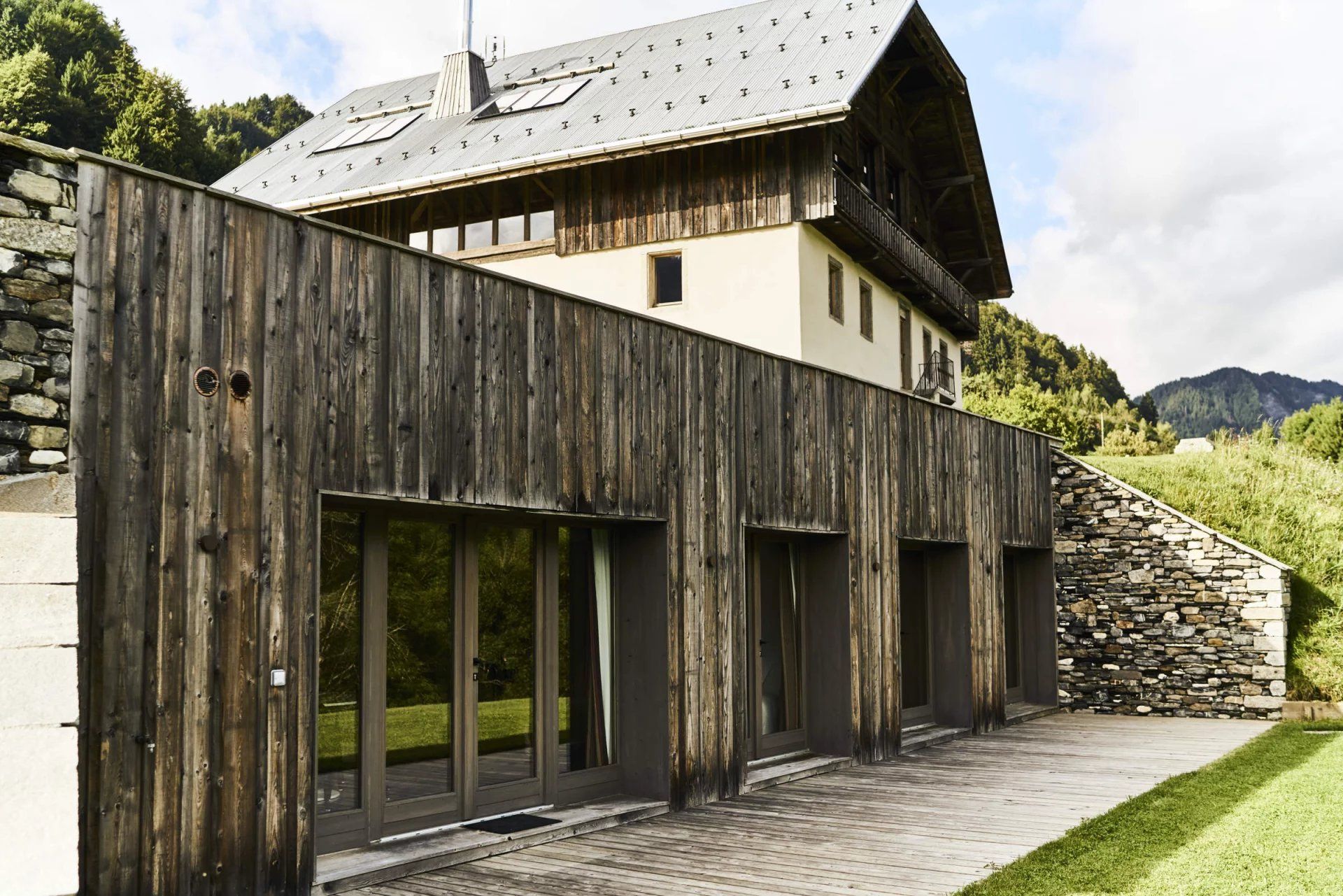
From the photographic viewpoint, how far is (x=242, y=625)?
18.0 ft

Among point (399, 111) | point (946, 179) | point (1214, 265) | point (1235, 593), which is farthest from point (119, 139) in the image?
point (1214, 265)

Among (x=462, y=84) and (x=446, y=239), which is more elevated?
(x=462, y=84)

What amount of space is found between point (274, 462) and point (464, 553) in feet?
5.71

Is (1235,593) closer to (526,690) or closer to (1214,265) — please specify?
(526,690)

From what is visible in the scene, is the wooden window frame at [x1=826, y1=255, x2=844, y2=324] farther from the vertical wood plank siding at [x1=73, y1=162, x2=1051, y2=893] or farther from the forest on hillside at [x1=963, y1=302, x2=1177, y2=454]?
the forest on hillside at [x1=963, y1=302, x2=1177, y2=454]

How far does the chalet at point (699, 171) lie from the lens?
16766mm

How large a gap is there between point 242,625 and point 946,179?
19690mm

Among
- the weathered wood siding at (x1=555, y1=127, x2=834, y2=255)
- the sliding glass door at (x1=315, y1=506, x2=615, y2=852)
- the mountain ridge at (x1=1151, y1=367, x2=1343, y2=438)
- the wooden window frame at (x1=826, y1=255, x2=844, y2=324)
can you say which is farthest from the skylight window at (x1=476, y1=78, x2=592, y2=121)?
the mountain ridge at (x1=1151, y1=367, x2=1343, y2=438)

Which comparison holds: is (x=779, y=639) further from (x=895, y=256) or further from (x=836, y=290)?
(x=895, y=256)

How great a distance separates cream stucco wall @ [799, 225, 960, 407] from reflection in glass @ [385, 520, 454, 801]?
921 cm

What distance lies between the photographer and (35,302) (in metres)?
4.80

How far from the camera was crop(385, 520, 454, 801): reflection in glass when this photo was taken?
669 cm

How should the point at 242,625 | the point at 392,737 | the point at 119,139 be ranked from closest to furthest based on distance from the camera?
1. the point at 242,625
2. the point at 392,737
3. the point at 119,139

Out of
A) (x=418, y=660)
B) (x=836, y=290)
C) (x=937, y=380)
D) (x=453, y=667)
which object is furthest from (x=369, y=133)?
(x=418, y=660)
